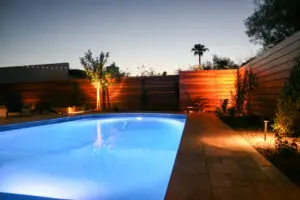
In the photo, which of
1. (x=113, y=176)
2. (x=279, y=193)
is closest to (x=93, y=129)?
(x=113, y=176)

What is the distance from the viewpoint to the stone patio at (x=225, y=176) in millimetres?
2532

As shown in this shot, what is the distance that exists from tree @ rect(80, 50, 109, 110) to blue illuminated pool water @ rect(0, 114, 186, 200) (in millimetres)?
3959

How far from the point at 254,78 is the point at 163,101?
231 inches

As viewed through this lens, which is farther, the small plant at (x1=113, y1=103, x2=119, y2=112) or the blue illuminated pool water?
the small plant at (x1=113, y1=103, x2=119, y2=112)

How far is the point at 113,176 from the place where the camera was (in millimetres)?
4461

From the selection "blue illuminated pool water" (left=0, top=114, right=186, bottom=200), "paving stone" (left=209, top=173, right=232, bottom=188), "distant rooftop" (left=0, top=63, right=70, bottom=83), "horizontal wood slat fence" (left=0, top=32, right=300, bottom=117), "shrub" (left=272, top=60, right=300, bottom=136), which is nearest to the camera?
"paving stone" (left=209, top=173, right=232, bottom=188)

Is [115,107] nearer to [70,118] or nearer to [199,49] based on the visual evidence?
[70,118]

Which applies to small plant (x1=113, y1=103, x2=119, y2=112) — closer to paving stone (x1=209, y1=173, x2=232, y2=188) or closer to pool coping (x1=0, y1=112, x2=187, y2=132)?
pool coping (x1=0, y1=112, x2=187, y2=132)

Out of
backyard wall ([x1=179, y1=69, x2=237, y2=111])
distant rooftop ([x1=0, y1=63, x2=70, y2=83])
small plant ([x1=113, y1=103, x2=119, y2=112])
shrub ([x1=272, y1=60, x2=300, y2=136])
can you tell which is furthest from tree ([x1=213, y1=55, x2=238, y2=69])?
shrub ([x1=272, y1=60, x2=300, y2=136])

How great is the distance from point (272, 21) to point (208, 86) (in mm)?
4223

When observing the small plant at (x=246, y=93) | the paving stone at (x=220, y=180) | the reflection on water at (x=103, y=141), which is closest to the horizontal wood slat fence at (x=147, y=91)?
the small plant at (x=246, y=93)

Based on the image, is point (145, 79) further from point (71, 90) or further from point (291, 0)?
point (291, 0)

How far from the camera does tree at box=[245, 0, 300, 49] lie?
39.3ft

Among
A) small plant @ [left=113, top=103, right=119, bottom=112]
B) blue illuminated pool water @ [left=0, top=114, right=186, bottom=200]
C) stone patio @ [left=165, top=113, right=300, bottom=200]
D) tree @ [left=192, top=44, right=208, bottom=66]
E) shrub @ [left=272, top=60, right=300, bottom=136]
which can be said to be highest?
tree @ [left=192, top=44, right=208, bottom=66]
